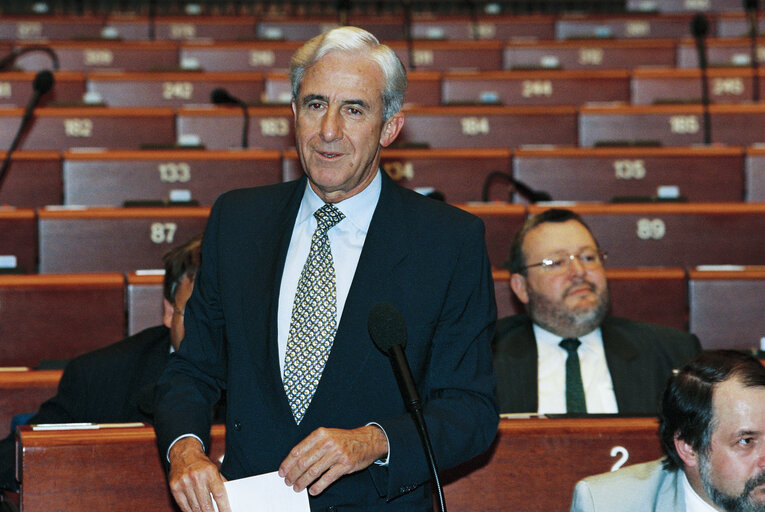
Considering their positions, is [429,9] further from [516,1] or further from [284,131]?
[284,131]

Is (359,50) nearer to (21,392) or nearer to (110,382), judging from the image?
(110,382)

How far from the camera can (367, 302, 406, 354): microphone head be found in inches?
47.0

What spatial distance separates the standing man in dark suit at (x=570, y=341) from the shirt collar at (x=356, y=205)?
1129 millimetres

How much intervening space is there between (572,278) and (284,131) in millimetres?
1927

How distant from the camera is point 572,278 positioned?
8.30ft

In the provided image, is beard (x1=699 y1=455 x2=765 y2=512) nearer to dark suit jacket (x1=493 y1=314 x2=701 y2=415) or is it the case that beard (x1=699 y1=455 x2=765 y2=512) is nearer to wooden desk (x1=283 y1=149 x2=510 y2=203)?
dark suit jacket (x1=493 y1=314 x2=701 y2=415)

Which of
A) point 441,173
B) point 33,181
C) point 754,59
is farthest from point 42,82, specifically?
point 754,59

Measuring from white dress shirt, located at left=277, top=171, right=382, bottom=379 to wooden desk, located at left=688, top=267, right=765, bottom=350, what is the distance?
62.8 inches

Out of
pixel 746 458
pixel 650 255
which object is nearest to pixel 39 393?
pixel 746 458

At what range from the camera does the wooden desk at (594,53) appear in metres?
5.23

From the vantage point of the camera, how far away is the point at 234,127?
13.6 feet

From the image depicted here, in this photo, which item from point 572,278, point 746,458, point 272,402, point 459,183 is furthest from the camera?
point 459,183

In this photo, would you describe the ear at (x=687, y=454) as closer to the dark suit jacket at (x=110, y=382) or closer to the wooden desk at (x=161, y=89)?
the dark suit jacket at (x=110, y=382)

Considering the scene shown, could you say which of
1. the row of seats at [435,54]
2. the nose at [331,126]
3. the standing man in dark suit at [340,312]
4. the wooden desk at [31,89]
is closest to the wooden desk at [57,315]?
the standing man in dark suit at [340,312]
